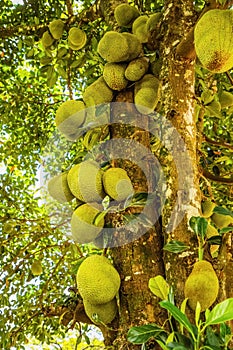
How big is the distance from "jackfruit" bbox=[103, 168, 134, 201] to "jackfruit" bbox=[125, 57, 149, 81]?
38cm

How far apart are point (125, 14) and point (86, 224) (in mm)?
822

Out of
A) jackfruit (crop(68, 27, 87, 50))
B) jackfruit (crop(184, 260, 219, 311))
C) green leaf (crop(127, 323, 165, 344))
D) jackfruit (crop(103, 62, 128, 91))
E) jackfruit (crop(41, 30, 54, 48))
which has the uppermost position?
jackfruit (crop(41, 30, 54, 48))

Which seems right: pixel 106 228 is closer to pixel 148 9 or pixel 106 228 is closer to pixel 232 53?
pixel 232 53

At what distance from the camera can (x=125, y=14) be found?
1.65 m

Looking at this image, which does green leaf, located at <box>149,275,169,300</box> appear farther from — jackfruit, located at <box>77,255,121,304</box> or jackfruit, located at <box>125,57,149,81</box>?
jackfruit, located at <box>125,57,149,81</box>

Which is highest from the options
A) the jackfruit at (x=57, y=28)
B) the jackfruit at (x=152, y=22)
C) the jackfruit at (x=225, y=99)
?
the jackfruit at (x=57, y=28)

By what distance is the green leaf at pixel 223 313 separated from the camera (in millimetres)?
729

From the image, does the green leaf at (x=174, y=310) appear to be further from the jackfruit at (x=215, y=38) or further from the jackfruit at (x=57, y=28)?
the jackfruit at (x=57, y=28)

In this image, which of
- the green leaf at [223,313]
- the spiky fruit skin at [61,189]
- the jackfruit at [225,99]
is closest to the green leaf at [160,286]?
the green leaf at [223,313]

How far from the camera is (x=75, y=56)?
2330 millimetres

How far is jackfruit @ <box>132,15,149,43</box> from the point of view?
1540 mm

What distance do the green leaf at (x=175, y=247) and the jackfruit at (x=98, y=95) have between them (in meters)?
0.61

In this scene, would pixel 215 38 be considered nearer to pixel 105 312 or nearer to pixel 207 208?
pixel 207 208

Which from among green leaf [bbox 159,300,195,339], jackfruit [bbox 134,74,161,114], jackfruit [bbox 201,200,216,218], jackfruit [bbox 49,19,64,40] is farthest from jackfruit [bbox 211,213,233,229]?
jackfruit [bbox 49,19,64,40]
